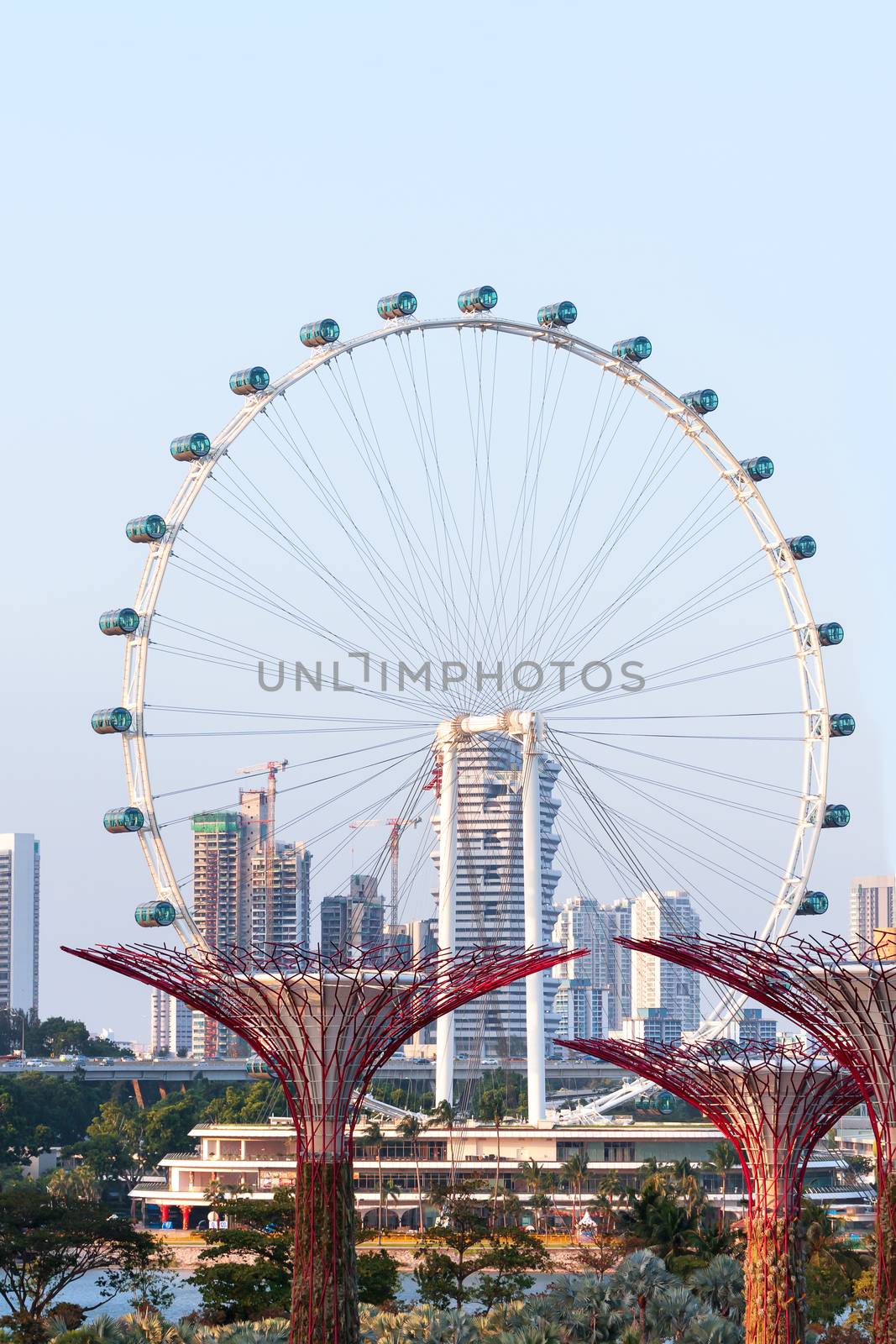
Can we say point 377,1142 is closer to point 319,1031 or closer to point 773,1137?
point 773,1137

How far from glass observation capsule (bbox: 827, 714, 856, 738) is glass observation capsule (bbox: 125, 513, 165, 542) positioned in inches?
1075

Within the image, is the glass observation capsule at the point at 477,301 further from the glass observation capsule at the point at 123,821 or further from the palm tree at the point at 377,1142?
the palm tree at the point at 377,1142

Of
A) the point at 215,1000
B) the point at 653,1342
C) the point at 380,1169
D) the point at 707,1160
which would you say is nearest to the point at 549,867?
the point at 707,1160

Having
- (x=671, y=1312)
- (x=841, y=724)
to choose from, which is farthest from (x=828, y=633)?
(x=671, y=1312)

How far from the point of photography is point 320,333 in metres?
71.6

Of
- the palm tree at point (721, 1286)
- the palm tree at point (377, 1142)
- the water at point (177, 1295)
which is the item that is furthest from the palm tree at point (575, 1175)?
the palm tree at point (721, 1286)

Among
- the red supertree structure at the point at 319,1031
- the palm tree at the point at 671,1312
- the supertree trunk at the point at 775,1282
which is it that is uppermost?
the red supertree structure at the point at 319,1031

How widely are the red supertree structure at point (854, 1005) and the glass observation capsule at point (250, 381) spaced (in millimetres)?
32191

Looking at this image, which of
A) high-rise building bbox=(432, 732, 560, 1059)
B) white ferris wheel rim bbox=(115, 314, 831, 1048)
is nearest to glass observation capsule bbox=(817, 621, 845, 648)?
white ferris wheel rim bbox=(115, 314, 831, 1048)

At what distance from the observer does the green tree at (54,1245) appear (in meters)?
71.4

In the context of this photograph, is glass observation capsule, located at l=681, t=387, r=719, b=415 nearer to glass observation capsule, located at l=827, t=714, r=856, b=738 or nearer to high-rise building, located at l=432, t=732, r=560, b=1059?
glass observation capsule, located at l=827, t=714, r=856, b=738

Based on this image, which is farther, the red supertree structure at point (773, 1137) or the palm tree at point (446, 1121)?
the palm tree at point (446, 1121)

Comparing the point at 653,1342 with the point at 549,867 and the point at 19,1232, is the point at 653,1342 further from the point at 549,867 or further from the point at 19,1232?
the point at 549,867

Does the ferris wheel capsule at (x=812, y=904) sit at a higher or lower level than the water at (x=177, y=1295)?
higher
